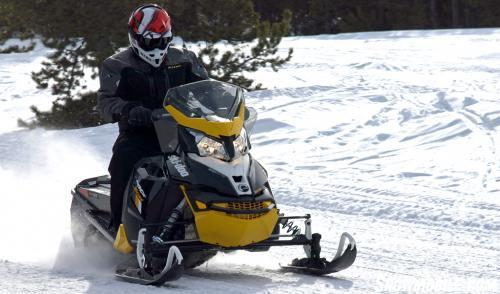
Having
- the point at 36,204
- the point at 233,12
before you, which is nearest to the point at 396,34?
the point at 233,12

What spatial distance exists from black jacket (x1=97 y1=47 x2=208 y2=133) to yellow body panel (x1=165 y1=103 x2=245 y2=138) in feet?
1.78

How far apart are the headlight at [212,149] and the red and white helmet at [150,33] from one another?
101cm

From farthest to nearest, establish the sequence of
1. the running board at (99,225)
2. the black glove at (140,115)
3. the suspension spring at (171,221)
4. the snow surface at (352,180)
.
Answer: the running board at (99,225)
the snow surface at (352,180)
the black glove at (140,115)
the suspension spring at (171,221)

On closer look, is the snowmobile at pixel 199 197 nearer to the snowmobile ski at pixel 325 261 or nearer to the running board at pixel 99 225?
the snowmobile ski at pixel 325 261

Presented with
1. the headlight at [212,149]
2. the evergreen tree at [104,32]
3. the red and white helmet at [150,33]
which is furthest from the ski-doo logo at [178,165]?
the evergreen tree at [104,32]

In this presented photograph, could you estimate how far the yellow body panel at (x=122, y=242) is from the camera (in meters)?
6.05

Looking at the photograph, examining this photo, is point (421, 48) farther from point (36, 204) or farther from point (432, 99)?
point (36, 204)

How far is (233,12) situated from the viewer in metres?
16.0

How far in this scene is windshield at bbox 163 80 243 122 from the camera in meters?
5.79

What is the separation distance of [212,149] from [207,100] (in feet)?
1.21

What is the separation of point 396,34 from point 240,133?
21111mm

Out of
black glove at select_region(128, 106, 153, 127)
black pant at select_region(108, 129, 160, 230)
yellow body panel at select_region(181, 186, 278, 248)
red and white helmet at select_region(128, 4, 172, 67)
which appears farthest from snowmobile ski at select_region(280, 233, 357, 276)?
A: red and white helmet at select_region(128, 4, 172, 67)

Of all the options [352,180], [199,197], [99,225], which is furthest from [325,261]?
[352,180]

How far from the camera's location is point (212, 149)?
566 cm
